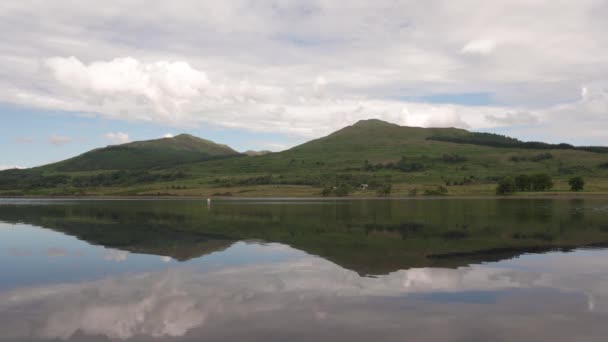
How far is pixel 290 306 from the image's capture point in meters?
19.7

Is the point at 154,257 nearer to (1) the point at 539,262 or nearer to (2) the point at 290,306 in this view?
(2) the point at 290,306

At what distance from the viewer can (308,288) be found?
2297 cm

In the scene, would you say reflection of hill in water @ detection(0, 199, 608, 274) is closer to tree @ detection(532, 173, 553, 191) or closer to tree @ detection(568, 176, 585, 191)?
tree @ detection(568, 176, 585, 191)

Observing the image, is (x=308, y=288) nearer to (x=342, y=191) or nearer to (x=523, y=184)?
(x=342, y=191)

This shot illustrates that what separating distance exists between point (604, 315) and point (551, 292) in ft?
13.1

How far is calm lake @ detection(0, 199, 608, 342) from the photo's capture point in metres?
16.6

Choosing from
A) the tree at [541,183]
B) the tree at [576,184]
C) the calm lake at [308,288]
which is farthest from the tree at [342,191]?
the calm lake at [308,288]

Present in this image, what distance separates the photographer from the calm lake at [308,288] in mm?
16578

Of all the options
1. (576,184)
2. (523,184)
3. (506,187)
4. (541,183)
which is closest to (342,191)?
(506,187)

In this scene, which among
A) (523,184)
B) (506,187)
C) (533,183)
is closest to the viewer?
(506,187)

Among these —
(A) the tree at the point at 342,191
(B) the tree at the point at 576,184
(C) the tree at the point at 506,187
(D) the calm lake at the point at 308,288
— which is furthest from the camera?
(A) the tree at the point at 342,191

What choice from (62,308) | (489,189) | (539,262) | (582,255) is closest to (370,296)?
(62,308)

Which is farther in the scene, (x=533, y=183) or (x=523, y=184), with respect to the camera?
(x=533, y=183)

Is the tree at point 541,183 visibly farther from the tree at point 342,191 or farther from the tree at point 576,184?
the tree at point 342,191
